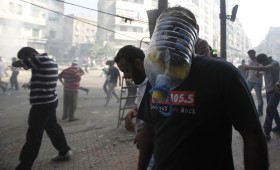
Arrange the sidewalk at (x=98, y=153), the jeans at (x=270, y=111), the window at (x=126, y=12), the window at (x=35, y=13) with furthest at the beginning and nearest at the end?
the window at (x=126, y=12), the window at (x=35, y=13), the jeans at (x=270, y=111), the sidewalk at (x=98, y=153)

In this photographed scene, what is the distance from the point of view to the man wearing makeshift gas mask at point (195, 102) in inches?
43.1

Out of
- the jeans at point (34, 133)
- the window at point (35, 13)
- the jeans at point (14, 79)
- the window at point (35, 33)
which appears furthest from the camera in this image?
the window at point (35, 33)

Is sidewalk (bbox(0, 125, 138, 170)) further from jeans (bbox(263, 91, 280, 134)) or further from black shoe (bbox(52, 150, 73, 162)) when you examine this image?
jeans (bbox(263, 91, 280, 134))

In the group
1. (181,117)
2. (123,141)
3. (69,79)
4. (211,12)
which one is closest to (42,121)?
(123,141)

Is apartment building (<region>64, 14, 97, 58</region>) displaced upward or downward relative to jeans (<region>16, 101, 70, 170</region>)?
upward

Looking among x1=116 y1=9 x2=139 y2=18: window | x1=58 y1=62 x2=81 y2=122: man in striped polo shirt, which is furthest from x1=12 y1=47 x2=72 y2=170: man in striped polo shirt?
x1=116 y1=9 x2=139 y2=18: window

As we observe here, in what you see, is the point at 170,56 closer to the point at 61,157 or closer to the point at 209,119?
the point at 209,119

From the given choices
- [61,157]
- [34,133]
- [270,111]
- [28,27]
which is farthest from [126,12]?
[34,133]

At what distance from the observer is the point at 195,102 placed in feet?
3.87

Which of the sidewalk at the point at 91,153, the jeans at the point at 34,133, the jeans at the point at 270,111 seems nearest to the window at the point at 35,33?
the sidewalk at the point at 91,153

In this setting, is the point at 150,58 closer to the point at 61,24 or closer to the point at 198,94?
the point at 198,94

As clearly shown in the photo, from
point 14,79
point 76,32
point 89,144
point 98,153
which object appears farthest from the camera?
point 76,32

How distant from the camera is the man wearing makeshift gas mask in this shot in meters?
1.09

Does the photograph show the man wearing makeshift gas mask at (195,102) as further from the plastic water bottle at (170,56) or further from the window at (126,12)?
the window at (126,12)
